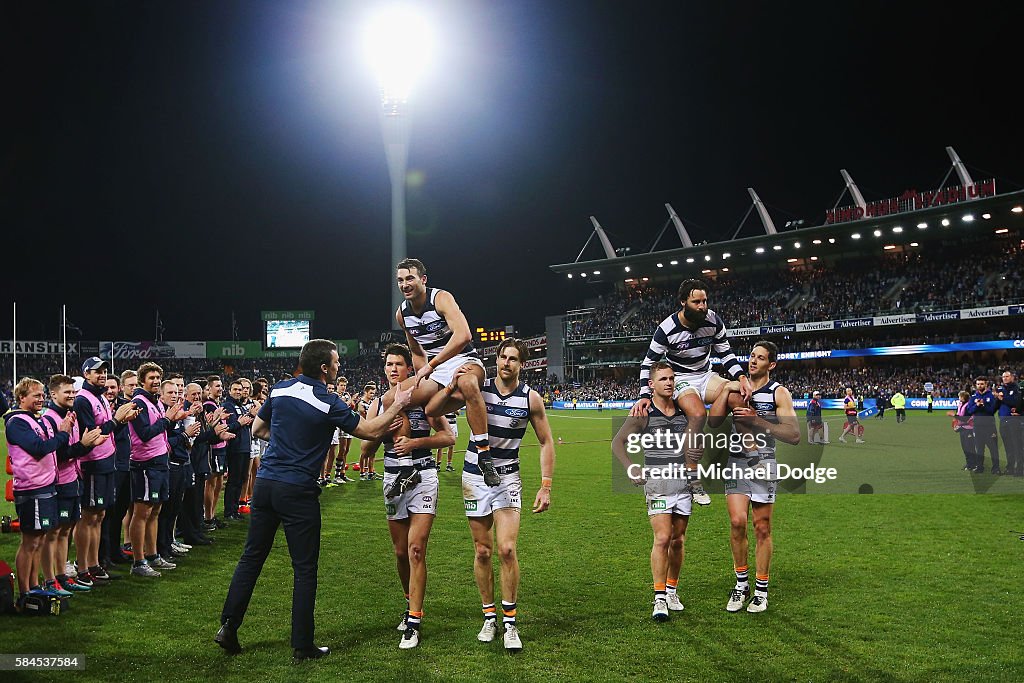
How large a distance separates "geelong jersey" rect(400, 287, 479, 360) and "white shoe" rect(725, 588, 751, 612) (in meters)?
3.37

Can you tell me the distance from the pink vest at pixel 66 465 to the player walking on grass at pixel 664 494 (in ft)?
18.4

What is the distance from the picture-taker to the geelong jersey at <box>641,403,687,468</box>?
280 inches

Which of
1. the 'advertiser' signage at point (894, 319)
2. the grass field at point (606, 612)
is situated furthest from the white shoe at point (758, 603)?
the 'advertiser' signage at point (894, 319)

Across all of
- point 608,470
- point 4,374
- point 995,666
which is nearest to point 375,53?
point 608,470

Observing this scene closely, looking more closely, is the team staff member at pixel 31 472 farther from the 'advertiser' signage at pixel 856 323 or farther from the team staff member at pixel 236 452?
the 'advertiser' signage at pixel 856 323

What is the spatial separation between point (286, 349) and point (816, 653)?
63.8 m

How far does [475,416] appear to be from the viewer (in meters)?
6.23

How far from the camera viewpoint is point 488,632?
636cm

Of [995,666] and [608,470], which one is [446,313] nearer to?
[995,666]

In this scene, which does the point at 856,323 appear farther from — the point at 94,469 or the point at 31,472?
the point at 31,472

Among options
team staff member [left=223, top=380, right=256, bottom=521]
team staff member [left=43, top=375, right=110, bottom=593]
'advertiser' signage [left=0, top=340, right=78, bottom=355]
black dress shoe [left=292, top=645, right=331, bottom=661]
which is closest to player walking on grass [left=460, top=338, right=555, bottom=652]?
black dress shoe [left=292, top=645, right=331, bottom=661]

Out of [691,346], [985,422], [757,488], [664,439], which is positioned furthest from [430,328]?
[985,422]

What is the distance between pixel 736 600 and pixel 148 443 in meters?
6.73

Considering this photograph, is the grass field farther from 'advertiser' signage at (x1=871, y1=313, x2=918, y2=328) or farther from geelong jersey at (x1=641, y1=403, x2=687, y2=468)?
'advertiser' signage at (x1=871, y1=313, x2=918, y2=328)
